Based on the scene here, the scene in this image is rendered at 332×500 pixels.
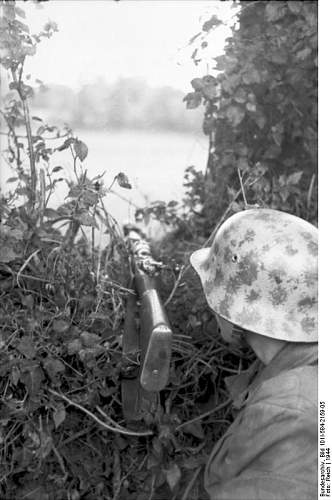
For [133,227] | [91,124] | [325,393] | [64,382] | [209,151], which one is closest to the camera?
[325,393]

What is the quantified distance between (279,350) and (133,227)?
3.11ft

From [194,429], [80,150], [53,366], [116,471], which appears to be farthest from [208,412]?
[80,150]

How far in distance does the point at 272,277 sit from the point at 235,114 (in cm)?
129

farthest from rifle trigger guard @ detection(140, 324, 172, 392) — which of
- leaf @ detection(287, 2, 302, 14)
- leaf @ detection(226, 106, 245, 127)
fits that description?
leaf @ detection(287, 2, 302, 14)

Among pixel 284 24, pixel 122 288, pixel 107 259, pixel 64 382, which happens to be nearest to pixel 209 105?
pixel 284 24

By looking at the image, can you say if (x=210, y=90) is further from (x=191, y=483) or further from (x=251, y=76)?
(x=191, y=483)

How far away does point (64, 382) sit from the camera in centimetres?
202

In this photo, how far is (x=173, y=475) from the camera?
1999mm

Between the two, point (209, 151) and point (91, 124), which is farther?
point (209, 151)

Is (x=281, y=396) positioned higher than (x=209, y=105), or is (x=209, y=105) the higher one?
(x=209, y=105)

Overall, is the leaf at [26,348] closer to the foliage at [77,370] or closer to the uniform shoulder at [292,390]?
the foliage at [77,370]

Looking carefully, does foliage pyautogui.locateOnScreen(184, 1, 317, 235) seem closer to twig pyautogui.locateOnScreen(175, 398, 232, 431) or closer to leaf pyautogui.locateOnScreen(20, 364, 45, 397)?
twig pyautogui.locateOnScreen(175, 398, 232, 431)

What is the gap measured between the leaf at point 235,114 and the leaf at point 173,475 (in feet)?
4.54

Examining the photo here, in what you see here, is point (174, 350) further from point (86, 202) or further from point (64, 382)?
point (86, 202)
